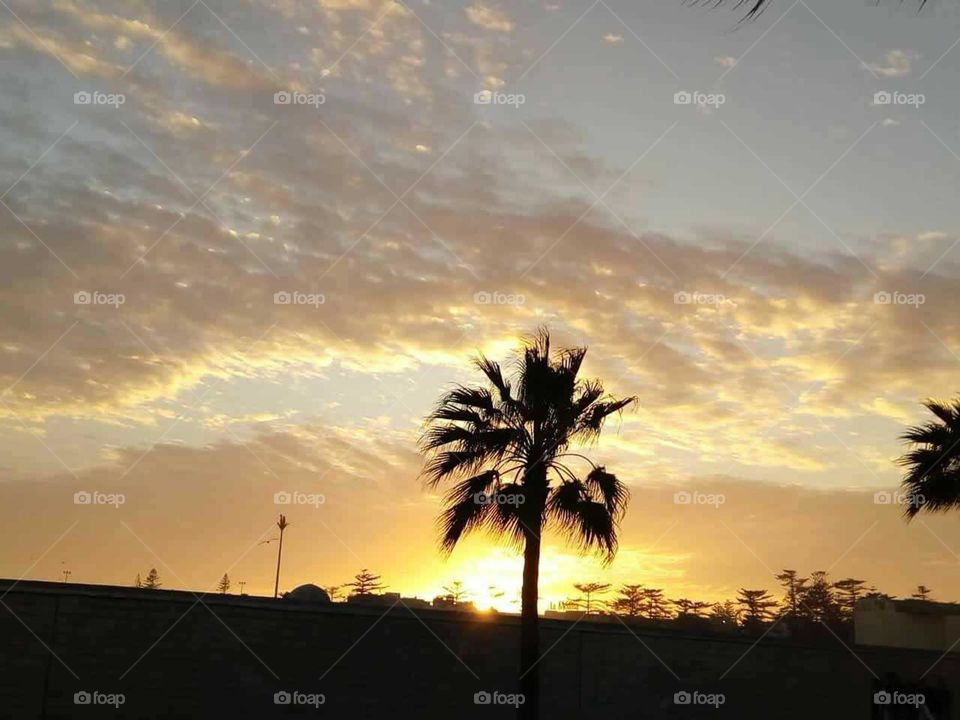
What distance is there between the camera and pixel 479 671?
80.7ft

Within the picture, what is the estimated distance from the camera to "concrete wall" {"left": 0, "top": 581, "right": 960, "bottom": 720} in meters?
20.5

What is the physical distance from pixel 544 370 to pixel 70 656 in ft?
38.9

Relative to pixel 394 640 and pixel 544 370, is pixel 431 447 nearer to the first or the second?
pixel 544 370

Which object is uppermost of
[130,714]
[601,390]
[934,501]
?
[601,390]

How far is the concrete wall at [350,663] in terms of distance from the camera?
20.5m

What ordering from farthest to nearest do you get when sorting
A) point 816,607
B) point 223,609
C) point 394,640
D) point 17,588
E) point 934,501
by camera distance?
point 816,607, point 934,501, point 394,640, point 223,609, point 17,588

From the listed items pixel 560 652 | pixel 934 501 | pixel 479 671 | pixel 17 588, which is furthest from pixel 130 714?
pixel 934 501
